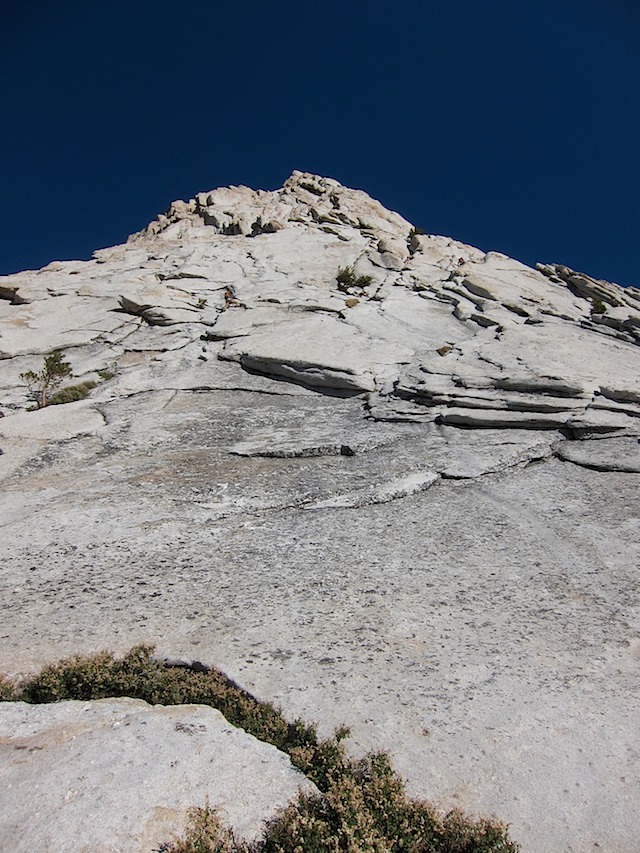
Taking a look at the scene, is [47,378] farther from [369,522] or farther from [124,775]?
[124,775]

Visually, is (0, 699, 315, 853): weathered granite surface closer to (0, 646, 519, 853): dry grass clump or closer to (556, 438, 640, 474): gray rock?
(0, 646, 519, 853): dry grass clump

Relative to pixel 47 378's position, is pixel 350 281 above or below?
above

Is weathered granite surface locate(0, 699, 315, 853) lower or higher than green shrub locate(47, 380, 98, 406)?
lower

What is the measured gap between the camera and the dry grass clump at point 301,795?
534 centimetres

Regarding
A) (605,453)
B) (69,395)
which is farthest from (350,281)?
(605,453)

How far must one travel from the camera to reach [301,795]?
19.5 ft

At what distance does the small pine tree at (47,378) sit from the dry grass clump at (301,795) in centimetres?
1688

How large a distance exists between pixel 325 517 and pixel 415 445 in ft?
17.5

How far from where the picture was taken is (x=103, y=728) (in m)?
6.71

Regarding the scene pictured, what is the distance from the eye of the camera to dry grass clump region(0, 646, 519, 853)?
5.34 m

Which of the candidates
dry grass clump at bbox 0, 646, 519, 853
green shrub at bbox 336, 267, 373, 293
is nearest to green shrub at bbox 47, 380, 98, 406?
dry grass clump at bbox 0, 646, 519, 853

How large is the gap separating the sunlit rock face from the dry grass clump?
1.49 ft

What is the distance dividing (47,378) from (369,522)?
16.4 metres

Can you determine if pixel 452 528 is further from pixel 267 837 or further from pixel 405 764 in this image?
pixel 267 837
